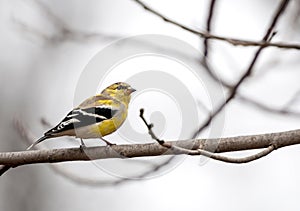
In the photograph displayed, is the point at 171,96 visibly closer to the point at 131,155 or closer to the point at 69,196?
the point at 131,155

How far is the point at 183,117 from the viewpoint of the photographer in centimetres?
287

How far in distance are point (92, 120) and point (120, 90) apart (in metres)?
0.36

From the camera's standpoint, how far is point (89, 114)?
307 centimetres

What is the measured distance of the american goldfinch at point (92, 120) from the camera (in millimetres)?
2975

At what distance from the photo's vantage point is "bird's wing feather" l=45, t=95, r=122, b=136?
2979 millimetres

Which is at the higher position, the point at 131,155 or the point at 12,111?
the point at 12,111

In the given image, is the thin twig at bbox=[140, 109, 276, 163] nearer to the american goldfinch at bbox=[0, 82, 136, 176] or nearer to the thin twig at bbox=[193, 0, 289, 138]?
the thin twig at bbox=[193, 0, 289, 138]

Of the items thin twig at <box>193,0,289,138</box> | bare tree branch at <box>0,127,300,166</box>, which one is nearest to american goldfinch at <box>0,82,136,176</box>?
bare tree branch at <box>0,127,300,166</box>

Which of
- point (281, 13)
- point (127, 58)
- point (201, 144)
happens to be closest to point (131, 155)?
point (201, 144)

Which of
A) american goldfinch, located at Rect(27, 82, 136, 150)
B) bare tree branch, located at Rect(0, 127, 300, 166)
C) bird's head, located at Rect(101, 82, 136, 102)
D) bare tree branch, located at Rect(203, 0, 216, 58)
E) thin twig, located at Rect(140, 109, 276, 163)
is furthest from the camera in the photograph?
bird's head, located at Rect(101, 82, 136, 102)

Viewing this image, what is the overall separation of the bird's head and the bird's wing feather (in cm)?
8

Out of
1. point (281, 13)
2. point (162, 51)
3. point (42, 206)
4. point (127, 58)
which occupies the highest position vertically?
point (42, 206)

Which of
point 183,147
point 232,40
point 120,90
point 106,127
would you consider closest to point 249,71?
point 232,40

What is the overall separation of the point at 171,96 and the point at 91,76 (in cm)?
39
